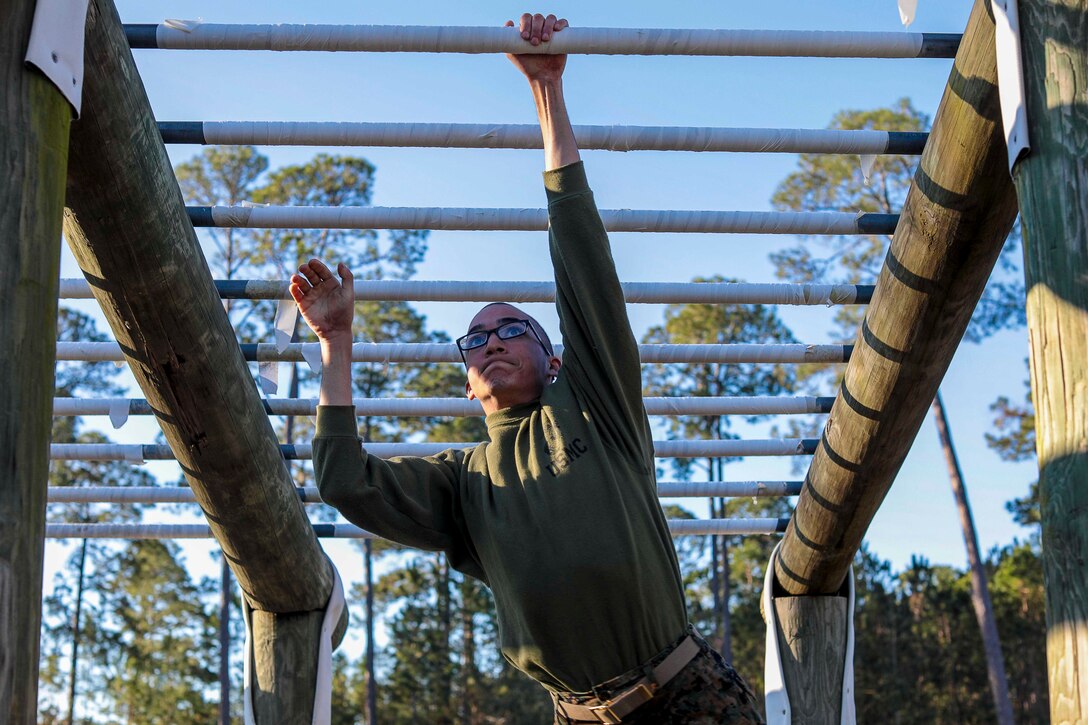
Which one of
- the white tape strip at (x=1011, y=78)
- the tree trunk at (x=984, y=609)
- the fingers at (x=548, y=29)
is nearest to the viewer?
the white tape strip at (x=1011, y=78)

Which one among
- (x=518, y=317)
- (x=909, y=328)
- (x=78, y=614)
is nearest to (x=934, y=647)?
(x=78, y=614)

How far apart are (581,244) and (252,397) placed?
1.59 metres

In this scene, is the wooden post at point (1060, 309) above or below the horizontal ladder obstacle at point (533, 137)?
below

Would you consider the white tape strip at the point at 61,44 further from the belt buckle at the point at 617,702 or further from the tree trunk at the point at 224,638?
the tree trunk at the point at 224,638

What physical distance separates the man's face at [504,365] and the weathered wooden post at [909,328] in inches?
52.1

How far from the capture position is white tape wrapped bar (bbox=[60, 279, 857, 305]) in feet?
15.2

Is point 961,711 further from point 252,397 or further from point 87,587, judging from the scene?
point 252,397

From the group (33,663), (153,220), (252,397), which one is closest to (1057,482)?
(33,663)

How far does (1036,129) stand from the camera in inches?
104

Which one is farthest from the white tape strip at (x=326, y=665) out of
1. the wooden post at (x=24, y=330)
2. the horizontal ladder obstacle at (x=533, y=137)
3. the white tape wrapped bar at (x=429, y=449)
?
the wooden post at (x=24, y=330)

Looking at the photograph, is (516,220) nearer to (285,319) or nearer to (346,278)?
(285,319)

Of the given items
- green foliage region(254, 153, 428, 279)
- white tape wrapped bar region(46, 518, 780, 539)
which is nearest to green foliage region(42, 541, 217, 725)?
green foliage region(254, 153, 428, 279)

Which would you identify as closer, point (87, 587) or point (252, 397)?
point (252, 397)

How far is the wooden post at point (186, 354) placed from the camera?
3.10 m
